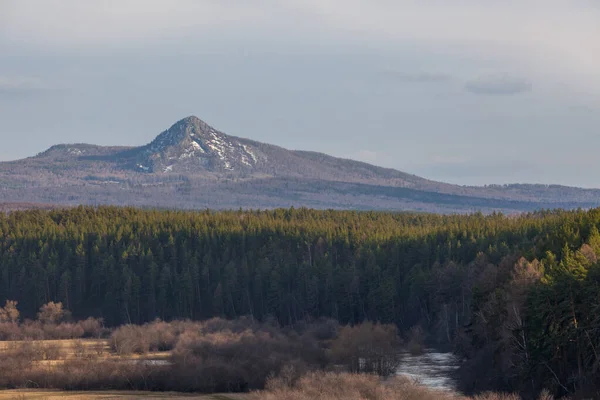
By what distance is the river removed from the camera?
374 feet

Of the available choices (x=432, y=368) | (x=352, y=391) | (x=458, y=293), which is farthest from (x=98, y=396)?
(x=458, y=293)

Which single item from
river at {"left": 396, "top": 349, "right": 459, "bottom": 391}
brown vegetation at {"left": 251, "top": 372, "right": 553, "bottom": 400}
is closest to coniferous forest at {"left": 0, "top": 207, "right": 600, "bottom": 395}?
river at {"left": 396, "top": 349, "right": 459, "bottom": 391}

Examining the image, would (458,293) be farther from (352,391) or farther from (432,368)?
(352,391)

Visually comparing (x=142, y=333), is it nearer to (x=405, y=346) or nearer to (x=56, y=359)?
(x=56, y=359)

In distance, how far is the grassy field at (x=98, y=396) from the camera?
104 metres

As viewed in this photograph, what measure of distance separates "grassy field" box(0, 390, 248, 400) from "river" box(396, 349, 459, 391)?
71.5ft

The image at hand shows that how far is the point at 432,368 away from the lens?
422 feet

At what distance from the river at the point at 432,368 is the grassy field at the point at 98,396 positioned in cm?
2179

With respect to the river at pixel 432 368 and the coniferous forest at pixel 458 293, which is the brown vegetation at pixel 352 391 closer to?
the coniferous forest at pixel 458 293

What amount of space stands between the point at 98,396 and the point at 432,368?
43.2 m

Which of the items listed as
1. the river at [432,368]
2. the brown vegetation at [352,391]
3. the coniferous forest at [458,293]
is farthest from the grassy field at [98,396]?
the coniferous forest at [458,293]

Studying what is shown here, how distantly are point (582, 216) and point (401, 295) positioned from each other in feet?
135

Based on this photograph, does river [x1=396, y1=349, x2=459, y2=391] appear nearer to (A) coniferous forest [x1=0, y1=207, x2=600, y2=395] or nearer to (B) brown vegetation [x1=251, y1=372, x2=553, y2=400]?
(A) coniferous forest [x1=0, y1=207, x2=600, y2=395]

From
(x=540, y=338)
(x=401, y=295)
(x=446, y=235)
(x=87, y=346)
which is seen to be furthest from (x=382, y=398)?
(x=446, y=235)
